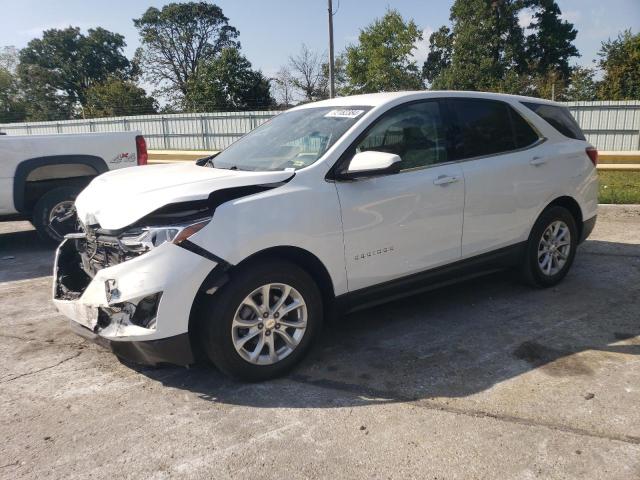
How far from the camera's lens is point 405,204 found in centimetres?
383

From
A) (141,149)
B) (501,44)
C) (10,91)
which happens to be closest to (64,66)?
(10,91)

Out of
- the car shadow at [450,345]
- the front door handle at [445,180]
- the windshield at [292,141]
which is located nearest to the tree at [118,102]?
the windshield at [292,141]

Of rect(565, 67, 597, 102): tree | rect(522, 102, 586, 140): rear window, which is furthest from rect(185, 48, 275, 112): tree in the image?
rect(522, 102, 586, 140): rear window

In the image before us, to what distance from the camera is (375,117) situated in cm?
383

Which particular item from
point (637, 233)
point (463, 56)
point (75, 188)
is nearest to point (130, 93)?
point (463, 56)

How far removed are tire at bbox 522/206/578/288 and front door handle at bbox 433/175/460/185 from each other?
46.9 inches

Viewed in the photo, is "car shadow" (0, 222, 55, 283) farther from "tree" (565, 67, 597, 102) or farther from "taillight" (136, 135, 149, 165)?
"tree" (565, 67, 597, 102)

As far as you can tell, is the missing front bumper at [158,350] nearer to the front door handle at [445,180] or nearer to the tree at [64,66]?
the front door handle at [445,180]

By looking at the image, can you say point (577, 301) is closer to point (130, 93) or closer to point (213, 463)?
point (213, 463)

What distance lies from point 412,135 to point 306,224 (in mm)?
1260

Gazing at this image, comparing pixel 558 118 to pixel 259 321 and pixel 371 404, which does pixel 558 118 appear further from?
pixel 259 321

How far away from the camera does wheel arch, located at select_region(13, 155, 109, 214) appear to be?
6.84 m

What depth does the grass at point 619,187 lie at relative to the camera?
8727 millimetres

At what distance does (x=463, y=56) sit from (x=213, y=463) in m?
51.2
